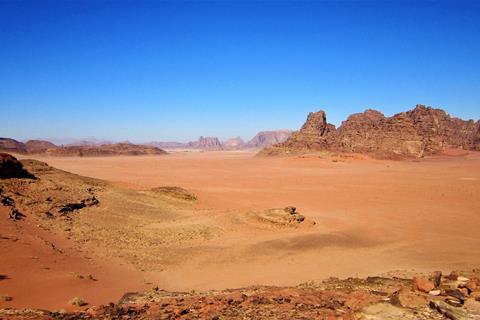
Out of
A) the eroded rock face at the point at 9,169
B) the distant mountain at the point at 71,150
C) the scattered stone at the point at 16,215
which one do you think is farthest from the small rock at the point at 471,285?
the distant mountain at the point at 71,150

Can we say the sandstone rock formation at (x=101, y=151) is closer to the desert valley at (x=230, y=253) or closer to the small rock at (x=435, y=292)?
the desert valley at (x=230, y=253)

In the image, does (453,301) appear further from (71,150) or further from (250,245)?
(71,150)

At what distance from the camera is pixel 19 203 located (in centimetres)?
1395

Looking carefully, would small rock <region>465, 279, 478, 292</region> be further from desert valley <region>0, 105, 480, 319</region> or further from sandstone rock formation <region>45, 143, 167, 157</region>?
sandstone rock formation <region>45, 143, 167, 157</region>

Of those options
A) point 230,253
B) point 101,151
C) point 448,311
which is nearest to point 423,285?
point 448,311

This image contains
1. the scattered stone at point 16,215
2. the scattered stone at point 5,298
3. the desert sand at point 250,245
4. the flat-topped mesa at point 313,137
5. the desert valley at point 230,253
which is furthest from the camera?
the flat-topped mesa at point 313,137

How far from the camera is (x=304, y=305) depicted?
6676mm

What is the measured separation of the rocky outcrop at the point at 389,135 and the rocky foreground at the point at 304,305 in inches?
2721

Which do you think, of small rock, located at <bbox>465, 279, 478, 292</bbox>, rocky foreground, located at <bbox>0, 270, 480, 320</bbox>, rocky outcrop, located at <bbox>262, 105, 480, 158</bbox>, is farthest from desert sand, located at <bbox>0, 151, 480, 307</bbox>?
rocky outcrop, located at <bbox>262, 105, 480, 158</bbox>

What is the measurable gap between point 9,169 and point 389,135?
77876 millimetres

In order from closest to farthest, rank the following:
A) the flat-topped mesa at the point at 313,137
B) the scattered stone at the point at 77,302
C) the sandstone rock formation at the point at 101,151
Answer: the scattered stone at the point at 77,302 → the flat-topped mesa at the point at 313,137 → the sandstone rock formation at the point at 101,151

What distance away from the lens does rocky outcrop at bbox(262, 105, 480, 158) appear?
78.1 m

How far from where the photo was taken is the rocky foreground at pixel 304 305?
Result: 234 inches

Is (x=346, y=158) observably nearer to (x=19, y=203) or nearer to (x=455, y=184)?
(x=455, y=184)
